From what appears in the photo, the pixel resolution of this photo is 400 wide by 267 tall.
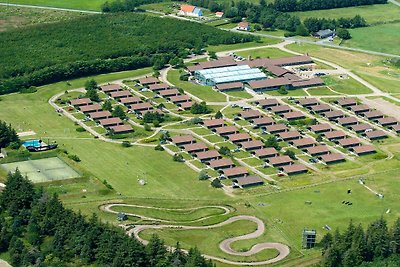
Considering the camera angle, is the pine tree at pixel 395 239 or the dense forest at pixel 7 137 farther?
the dense forest at pixel 7 137

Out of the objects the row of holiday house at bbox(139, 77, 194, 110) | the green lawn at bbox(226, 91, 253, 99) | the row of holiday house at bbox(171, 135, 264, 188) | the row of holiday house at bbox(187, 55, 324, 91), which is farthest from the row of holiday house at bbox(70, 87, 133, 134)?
the row of holiday house at bbox(187, 55, 324, 91)

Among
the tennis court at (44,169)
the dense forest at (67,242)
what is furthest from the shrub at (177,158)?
the dense forest at (67,242)

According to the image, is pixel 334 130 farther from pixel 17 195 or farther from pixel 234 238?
pixel 17 195

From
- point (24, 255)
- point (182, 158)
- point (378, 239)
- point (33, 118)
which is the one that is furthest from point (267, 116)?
point (24, 255)

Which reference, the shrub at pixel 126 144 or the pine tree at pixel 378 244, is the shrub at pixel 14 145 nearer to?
the shrub at pixel 126 144

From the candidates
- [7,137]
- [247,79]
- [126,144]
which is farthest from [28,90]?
A: [247,79]

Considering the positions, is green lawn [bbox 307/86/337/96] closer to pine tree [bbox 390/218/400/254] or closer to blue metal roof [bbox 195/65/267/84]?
blue metal roof [bbox 195/65/267/84]
